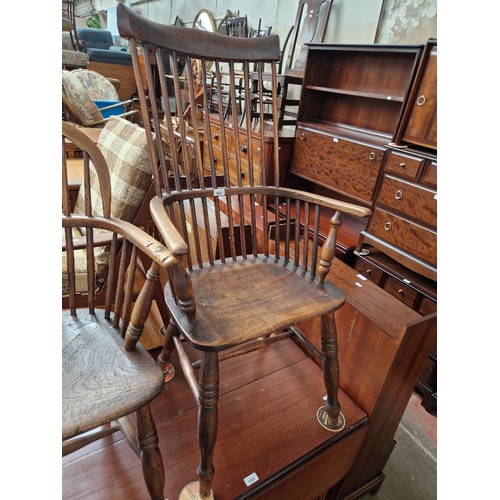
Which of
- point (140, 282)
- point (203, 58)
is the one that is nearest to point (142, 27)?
point (203, 58)

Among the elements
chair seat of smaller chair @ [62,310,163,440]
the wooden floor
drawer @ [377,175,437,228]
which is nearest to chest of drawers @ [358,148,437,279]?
drawer @ [377,175,437,228]

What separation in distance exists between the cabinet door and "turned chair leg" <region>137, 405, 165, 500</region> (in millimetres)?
1638

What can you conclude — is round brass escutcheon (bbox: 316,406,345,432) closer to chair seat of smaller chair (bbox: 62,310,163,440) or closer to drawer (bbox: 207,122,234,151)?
chair seat of smaller chair (bbox: 62,310,163,440)

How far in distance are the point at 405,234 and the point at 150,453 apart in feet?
4.99

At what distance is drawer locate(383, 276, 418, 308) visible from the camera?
177 centimetres

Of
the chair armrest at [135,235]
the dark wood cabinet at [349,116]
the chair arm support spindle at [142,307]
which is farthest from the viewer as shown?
the dark wood cabinet at [349,116]

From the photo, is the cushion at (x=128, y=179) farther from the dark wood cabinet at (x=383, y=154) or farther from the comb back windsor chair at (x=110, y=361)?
the dark wood cabinet at (x=383, y=154)

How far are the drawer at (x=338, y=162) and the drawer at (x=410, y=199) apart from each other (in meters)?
0.20

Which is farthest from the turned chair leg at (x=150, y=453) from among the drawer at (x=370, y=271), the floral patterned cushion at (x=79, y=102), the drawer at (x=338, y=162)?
the floral patterned cushion at (x=79, y=102)

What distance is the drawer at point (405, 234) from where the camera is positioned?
166 cm

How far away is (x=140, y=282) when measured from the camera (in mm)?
2104
